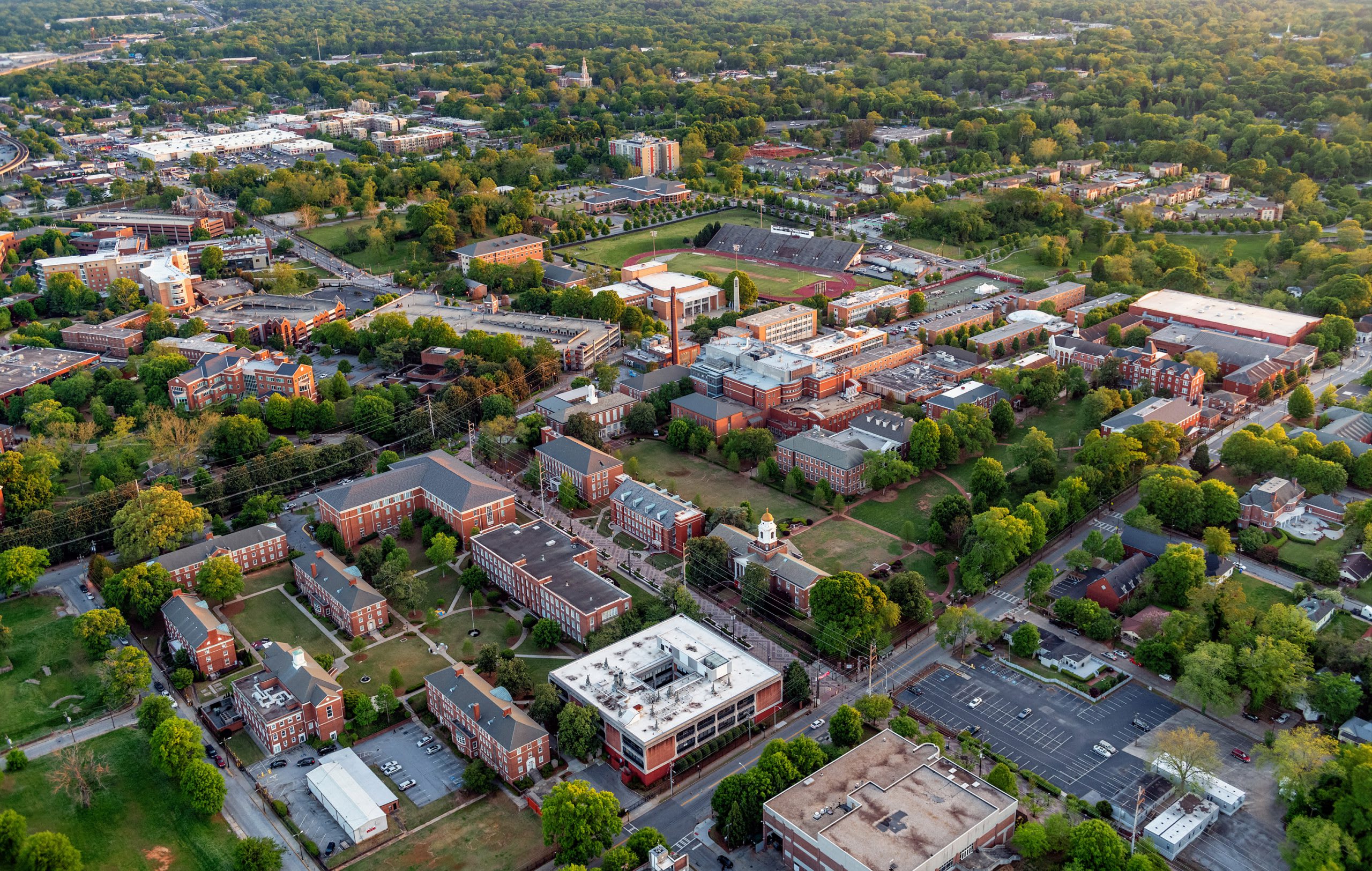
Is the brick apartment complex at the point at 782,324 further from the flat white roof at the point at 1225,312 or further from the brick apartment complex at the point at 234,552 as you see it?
the brick apartment complex at the point at 234,552

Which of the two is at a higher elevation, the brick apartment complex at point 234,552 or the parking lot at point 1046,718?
the brick apartment complex at point 234,552

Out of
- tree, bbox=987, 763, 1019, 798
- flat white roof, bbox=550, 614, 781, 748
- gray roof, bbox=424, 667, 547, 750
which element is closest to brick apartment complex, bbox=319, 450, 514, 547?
gray roof, bbox=424, 667, 547, 750

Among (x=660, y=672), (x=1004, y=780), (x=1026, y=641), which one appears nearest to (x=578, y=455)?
(x=660, y=672)

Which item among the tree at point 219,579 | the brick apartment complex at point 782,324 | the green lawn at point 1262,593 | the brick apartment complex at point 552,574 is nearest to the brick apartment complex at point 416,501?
the brick apartment complex at point 552,574

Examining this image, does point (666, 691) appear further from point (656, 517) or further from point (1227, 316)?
point (1227, 316)

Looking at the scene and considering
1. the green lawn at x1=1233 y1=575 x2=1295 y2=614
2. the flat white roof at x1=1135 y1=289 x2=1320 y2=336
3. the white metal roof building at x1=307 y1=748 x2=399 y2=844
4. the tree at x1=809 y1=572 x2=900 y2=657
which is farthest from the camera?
the flat white roof at x1=1135 y1=289 x2=1320 y2=336

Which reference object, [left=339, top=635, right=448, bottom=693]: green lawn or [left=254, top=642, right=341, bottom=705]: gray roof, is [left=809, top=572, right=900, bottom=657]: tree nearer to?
[left=339, top=635, right=448, bottom=693]: green lawn

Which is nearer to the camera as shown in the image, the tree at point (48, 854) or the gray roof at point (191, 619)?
the tree at point (48, 854)
